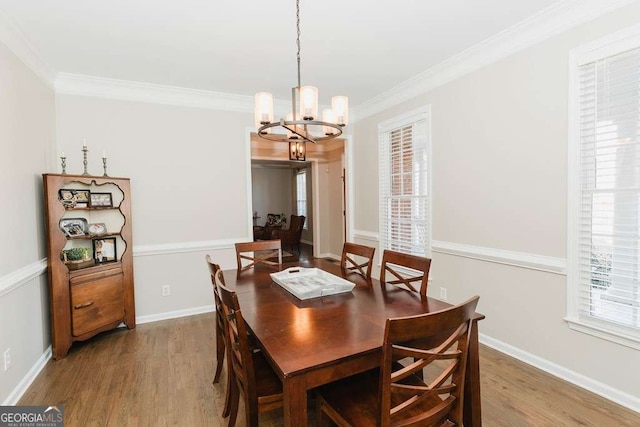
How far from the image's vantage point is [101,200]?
3.27 metres

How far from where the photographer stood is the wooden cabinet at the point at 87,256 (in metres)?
2.78

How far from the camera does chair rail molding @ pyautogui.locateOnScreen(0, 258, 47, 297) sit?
212cm

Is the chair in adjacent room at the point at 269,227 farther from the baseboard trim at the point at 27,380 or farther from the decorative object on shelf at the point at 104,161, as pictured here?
the baseboard trim at the point at 27,380

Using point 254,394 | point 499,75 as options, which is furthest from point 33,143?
point 499,75

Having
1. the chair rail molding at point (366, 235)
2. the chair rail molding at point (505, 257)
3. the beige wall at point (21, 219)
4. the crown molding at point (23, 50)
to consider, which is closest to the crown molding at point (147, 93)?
the crown molding at point (23, 50)

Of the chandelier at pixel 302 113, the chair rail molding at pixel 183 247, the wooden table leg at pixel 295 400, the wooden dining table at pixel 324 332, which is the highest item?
the chandelier at pixel 302 113

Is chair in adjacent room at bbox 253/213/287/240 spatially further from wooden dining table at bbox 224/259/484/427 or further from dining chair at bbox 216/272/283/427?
dining chair at bbox 216/272/283/427

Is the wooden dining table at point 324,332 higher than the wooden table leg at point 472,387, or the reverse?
the wooden dining table at point 324,332

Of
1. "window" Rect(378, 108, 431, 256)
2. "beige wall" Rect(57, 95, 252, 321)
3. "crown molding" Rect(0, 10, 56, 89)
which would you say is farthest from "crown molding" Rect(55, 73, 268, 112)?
"window" Rect(378, 108, 431, 256)

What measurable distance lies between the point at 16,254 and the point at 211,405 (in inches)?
69.7

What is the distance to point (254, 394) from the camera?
1517 millimetres

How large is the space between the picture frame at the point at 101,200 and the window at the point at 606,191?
4.05m

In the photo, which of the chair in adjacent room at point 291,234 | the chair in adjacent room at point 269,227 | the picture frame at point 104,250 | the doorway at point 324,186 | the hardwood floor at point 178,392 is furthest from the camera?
the chair in adjacent room at point 269,227

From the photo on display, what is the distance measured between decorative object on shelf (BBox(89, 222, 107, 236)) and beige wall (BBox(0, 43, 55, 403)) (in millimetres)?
421
